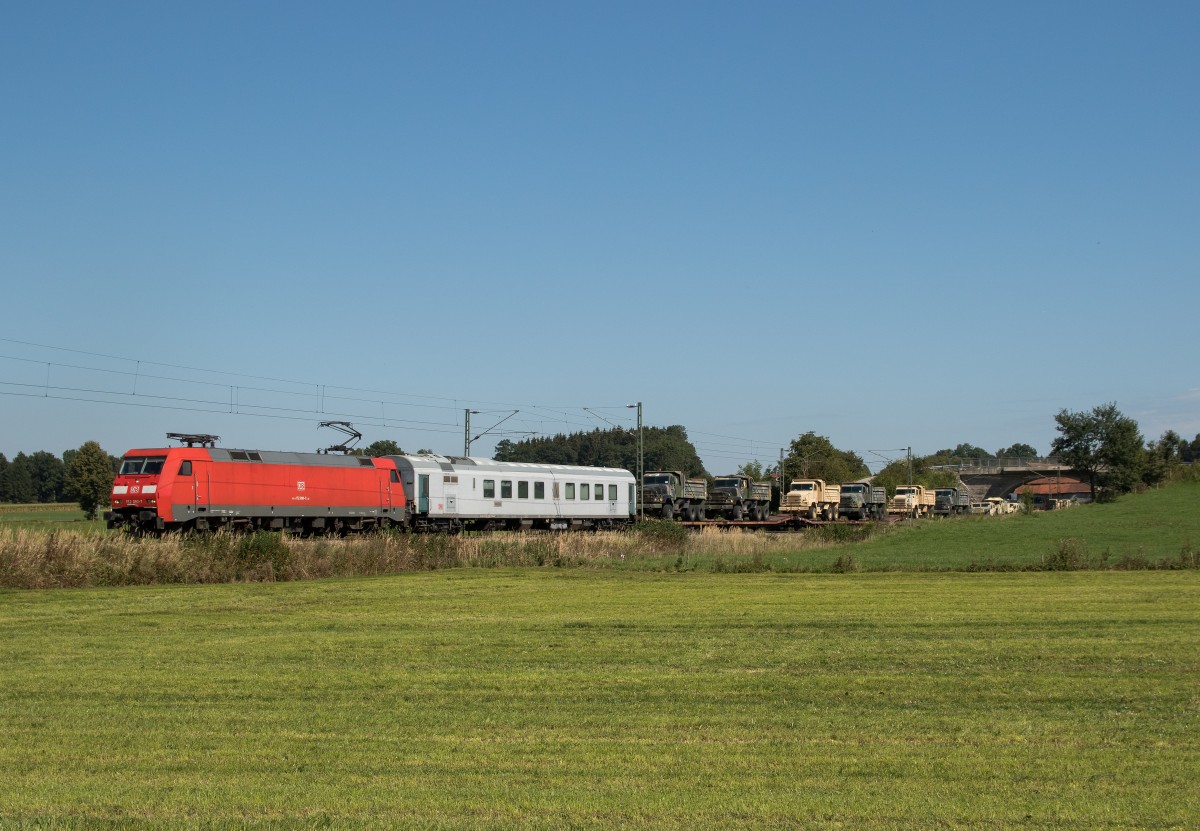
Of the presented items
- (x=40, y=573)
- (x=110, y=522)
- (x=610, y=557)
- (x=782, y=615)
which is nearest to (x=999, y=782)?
(x=782, y=615)

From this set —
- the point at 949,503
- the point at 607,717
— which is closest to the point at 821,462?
the point at 949,503

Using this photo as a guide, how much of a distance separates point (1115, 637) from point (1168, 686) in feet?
13.1

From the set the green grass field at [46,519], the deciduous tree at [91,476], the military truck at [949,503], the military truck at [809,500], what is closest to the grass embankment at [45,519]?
→ the green grass field at [46,519]

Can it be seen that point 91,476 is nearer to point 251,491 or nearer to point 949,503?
point 251,491

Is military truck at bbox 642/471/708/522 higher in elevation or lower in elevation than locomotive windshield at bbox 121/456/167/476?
lower

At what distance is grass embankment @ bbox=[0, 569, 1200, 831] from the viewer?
820 centimetres

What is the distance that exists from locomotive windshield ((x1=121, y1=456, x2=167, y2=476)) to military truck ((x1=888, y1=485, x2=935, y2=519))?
6017 centimetres

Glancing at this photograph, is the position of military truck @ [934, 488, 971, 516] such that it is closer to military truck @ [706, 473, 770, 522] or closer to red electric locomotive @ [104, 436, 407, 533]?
military truck @ [706, 473, 770, 522]

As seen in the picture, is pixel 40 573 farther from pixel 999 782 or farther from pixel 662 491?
pixel 662 491

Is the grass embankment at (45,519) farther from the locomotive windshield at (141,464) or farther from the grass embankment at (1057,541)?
the grass embankment at (1057,541)

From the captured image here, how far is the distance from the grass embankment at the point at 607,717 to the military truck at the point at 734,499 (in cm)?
4720

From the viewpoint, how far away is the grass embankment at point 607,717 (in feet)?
26.9

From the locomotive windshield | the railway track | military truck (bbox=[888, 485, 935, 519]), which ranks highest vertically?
the locomotive windshield

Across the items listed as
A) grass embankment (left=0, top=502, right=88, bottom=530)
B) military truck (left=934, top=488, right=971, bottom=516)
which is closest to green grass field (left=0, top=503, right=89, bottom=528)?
grass embankment (left=0, top=502, right=88, bottom=530)
